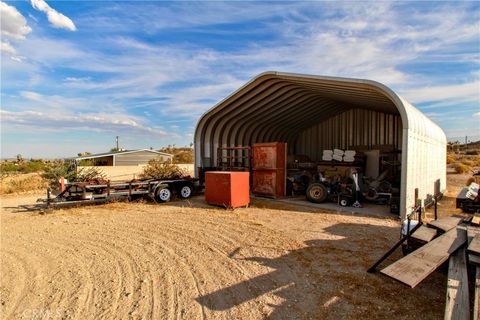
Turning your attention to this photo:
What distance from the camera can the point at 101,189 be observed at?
10.9 metres

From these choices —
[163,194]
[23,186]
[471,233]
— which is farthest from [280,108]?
[23,186]

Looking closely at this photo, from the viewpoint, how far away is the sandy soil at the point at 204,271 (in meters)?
3.84

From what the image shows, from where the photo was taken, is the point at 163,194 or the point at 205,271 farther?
the point at 163,194

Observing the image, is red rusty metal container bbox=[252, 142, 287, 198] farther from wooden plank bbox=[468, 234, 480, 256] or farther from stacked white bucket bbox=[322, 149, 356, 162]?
wooden plank bbox=[468, 234, 480, 256]

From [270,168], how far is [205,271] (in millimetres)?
8245

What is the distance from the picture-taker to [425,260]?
152 inches

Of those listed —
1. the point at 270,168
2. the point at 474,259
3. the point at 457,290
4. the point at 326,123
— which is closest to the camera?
the point at 457,290

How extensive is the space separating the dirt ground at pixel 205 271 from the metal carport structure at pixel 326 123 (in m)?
3.27

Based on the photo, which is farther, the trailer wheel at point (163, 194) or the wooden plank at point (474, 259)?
the trailer wheel at point (163, 194)

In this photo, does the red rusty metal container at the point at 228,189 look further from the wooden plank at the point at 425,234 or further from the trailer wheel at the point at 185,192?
the wooden plank at the point at 425,234

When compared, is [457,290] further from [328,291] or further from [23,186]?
[23,186]


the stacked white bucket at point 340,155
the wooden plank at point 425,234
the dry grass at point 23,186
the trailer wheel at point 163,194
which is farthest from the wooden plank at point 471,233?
the dry grass at point 23,186

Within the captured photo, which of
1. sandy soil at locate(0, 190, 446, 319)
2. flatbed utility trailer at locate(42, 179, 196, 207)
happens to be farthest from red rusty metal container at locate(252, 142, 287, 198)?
sandy soil at locate(0, 190, 446, 319)

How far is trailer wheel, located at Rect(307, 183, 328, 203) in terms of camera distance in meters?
11.6
